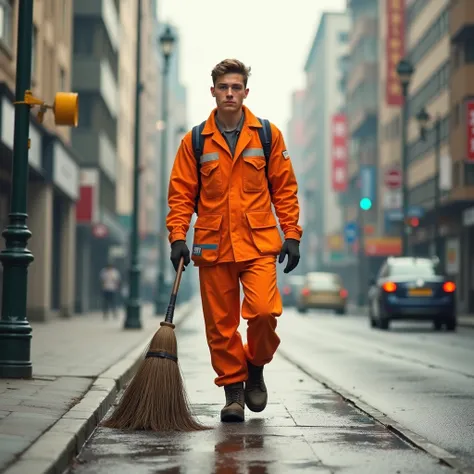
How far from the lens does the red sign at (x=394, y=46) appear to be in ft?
212

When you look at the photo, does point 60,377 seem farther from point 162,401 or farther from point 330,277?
point 330,277

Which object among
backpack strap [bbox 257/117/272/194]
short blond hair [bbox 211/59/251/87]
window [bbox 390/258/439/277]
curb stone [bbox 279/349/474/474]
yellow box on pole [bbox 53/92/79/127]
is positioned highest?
yellow box on pole [bbox 53/92/79/127]

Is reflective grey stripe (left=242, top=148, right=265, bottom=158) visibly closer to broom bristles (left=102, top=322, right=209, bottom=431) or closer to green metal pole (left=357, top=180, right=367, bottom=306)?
broom bristles (left=102, top=322, right=209, bottom=431)

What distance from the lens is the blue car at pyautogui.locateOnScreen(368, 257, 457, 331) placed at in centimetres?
2762

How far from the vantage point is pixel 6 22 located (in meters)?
25.3

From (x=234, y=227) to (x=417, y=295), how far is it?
19771mm

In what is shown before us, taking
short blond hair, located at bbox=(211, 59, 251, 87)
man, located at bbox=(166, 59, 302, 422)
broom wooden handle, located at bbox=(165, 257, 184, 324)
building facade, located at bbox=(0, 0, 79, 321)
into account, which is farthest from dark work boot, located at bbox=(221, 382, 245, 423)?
building facade, located at bbox=(0, 0, 79, 321)

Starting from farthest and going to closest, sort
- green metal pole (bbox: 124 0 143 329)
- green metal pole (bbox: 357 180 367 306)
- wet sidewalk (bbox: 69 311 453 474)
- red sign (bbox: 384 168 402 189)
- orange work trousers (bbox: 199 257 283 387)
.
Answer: green metal pole (bbox: 357 180 367 306)
red sign (bbox: 384 168 402 189)
green metal pole (bbox: 124 0 143 329)
orange work trousers (bbox: 199 257 283 387)
wet sidewalk (bbox: 69 311 453 474)

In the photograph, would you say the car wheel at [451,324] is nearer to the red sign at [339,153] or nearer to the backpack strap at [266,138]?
the backpack strap at [266,138]

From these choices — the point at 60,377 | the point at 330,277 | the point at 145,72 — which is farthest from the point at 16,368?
the point at 145,72

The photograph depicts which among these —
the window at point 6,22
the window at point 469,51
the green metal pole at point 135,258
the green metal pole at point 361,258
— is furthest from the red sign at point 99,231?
the green metal pole at point 361,258

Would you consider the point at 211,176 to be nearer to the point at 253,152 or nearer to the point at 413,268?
the point at 253,152

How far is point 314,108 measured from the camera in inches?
5310

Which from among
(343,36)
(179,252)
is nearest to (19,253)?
(179,252)
